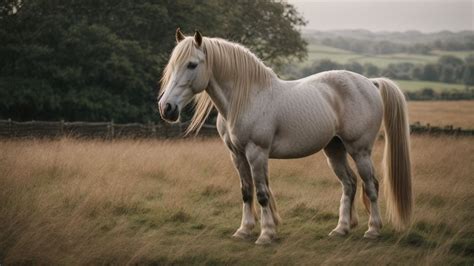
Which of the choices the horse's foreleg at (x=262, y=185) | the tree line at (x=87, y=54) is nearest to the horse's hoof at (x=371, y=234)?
the horse's foreleg at (x=262, y=185)

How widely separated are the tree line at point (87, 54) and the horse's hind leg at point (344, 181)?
13.4 metres

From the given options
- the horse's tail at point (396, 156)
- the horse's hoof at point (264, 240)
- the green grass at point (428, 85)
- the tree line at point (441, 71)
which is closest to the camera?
the horse's hoof at point (264, 240)

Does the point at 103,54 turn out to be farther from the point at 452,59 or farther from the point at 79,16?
the point at 452,59

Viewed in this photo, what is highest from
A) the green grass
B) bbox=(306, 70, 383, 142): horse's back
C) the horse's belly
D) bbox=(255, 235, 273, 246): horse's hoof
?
bbox=(306, 70, 383, 142): horse's back

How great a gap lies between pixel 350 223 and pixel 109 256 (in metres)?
3.14

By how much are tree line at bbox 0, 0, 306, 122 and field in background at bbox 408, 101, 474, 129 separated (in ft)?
37.2

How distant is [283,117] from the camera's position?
5918mm

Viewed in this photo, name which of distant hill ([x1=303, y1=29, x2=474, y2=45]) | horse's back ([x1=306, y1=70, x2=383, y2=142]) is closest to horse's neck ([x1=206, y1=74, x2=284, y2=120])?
horse's back ([x1=306, y1=70, x2=383, y2=142])

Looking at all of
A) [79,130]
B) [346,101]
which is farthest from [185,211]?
[79,130]

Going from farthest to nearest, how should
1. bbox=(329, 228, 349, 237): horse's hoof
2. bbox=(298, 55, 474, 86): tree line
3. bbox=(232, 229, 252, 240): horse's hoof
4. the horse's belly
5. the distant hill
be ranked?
the distant hill < bbox=(298, 55, 474, 86): tree line < bbox=(329, 228, 349, 237): horse's hoof < bbox=(232, 229, 252, 240): horse's hoof < the horse's belly

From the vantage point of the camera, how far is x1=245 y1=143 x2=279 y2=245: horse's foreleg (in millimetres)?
5742

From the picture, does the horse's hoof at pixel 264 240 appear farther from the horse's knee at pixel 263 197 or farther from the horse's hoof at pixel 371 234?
the horse's hoof at pixel 371 234

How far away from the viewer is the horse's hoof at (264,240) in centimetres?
583

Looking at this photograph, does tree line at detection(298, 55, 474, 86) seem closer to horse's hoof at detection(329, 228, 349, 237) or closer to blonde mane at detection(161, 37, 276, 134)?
horse's hoof at detection(329, 228, 349, 237)
